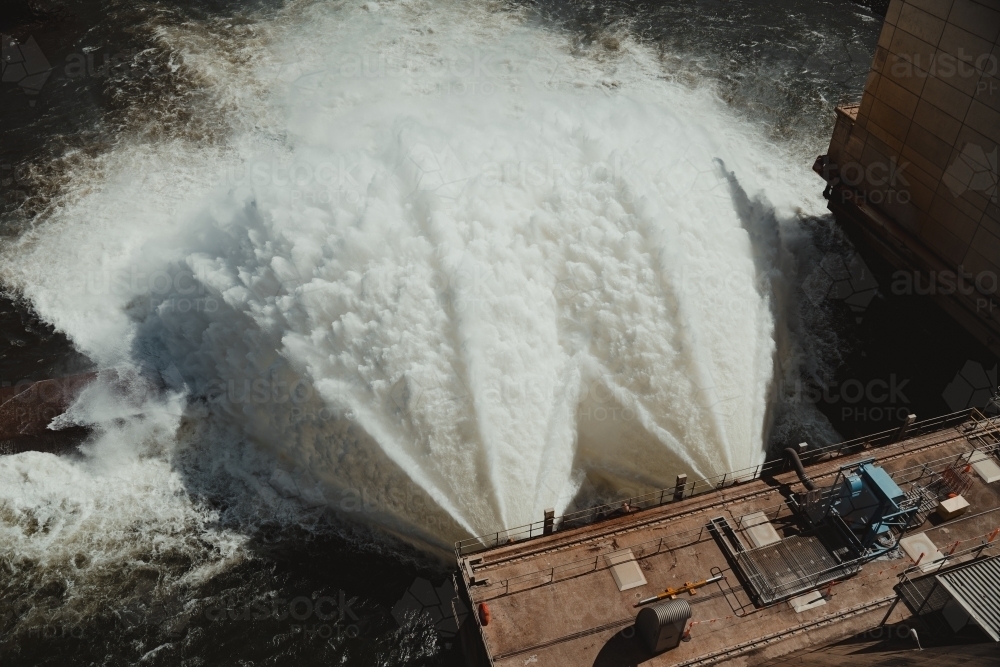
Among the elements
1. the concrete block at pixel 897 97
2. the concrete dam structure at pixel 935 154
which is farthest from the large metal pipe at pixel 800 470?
the concrete block at pixel 897 97

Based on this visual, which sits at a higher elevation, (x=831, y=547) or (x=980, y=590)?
(x=980, y=590)

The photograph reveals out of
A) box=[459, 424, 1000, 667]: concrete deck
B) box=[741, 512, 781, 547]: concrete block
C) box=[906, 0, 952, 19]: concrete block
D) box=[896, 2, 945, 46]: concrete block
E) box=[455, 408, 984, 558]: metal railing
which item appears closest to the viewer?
box=[459, 424, 1000, 667]: concrete deck

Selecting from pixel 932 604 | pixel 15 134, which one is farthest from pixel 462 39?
pixel 932 604

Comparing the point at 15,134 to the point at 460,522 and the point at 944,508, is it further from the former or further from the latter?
the point at 944,508

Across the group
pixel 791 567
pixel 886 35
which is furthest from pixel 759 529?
pixel 886 35

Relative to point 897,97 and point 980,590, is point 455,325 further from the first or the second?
point 897,97

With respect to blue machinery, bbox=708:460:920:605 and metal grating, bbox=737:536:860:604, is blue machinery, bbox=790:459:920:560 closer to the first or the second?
blue machinery, bbox=708:460:920:605

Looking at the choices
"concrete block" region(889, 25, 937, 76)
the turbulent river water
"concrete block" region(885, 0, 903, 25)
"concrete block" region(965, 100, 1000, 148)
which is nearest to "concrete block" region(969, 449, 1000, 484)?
the turbulent river water
